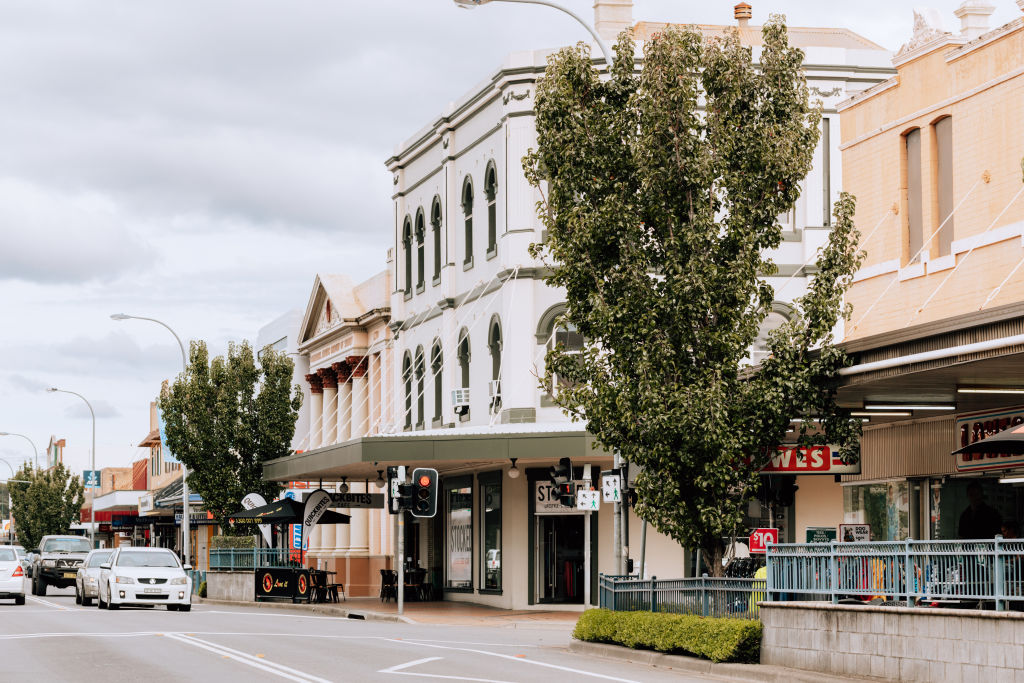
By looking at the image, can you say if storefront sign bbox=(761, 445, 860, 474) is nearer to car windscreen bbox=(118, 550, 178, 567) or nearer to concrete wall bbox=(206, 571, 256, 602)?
car windscreen bbox=(118, 550, 178, 567)

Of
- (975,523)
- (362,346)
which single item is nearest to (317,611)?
(362,346)

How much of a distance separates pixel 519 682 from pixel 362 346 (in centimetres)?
3305

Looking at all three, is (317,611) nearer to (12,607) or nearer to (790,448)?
(12,607)

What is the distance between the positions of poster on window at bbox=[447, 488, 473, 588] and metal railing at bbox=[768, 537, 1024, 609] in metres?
20.9

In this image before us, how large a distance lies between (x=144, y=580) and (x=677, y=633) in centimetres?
1700

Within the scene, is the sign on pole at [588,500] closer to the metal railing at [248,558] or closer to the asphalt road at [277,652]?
the asphalt road at [277,652]

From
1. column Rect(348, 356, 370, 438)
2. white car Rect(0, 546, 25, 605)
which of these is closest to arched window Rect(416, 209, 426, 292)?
column Rect(348, 356, 370, 438)

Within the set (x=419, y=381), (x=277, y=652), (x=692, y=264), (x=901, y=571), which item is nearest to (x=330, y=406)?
(x=419, y=381)

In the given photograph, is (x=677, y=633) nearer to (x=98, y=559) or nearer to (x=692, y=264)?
(x=692, y=264)

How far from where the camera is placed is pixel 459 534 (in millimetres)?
39844

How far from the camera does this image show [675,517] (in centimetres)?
2006

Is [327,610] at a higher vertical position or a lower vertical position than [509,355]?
lower

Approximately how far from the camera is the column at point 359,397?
160 ft

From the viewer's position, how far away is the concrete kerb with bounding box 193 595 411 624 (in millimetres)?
32156
